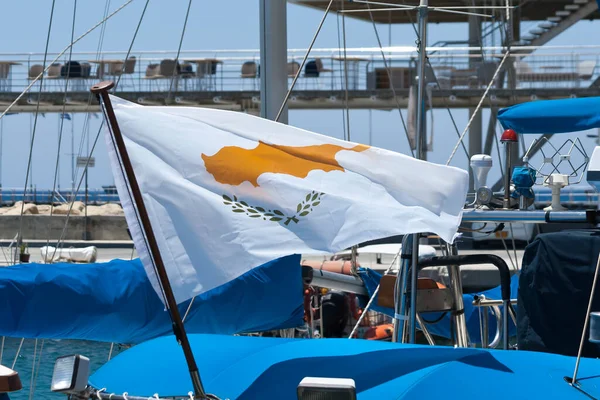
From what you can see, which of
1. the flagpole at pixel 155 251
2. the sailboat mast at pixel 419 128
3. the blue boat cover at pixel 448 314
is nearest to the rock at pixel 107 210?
the blue boat cover at pixel 448 314

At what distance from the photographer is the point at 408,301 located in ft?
17.3

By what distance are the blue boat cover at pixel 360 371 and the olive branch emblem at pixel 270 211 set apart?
56 cm

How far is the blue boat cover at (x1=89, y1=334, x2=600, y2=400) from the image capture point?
3.46 m

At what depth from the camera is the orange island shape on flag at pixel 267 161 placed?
4.44 m

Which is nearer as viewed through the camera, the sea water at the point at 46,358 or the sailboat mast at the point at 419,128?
the sailboat mast at the point at 419,128

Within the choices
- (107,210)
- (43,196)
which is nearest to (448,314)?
(107,210)

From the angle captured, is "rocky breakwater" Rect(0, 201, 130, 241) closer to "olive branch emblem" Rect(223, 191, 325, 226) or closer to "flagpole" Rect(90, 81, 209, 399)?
"olive branch emblem" Rect(223, 191, 325, 226)

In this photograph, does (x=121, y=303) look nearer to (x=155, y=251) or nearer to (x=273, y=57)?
(x=273, y=57)

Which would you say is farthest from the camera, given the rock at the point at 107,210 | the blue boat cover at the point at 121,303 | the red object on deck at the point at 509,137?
the rock at the point at 107,210

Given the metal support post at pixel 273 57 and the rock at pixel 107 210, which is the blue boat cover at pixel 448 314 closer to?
the metal support post at pixel 273 57

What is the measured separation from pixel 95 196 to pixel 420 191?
3521 cm

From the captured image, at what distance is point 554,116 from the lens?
22.7ft

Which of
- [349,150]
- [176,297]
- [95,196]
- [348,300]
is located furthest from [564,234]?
[95,196]

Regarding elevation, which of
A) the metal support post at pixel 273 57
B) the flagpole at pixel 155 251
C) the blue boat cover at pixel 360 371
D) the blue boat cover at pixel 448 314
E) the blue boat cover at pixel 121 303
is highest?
the metal support post at pixel 273 57
